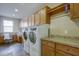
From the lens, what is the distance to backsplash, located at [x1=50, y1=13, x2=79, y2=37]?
2328mm

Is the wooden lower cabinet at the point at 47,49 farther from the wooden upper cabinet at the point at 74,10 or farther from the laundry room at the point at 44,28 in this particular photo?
the wooden upper cabinet at the point at 74,10

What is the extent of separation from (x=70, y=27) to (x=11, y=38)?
162 cm

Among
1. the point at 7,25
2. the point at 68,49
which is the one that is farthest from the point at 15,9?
the point at 68,49

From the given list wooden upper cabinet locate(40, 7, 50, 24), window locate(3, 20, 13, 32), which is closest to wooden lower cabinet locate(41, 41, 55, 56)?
wooden upper cabinet locate(40, 7, 50, 24)

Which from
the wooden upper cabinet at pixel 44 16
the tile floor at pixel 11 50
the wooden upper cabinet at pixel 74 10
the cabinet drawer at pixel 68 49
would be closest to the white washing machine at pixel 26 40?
the tile floor at pixel 11 50

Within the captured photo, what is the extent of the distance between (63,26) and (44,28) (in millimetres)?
713

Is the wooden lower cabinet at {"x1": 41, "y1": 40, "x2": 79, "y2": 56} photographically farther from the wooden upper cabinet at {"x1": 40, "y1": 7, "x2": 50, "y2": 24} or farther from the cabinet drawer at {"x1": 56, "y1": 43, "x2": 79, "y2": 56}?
the wooden upper cabinet at {"x1": 40, "y1": 7, "x2": 50, "y2": 24}

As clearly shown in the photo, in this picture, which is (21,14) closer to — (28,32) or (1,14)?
(1,14)

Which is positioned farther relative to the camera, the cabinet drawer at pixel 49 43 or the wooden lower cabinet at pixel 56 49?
the cabinet drawer at pixel 49 43

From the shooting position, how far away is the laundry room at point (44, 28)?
7.26ft

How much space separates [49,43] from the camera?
102 inches

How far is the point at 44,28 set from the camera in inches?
128

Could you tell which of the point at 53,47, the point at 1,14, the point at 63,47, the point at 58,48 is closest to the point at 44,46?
the point at 53,47

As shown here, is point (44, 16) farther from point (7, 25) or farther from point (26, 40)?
point (7, 25)
